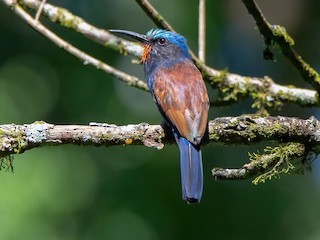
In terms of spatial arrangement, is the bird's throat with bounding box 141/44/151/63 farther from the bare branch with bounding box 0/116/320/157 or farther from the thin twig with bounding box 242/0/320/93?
the bare branch with bounding box 0/116/320/157

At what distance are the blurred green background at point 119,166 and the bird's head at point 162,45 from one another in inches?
58.6

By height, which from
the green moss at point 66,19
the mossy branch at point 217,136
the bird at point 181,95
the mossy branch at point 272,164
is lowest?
the mossy branch at point 272,164

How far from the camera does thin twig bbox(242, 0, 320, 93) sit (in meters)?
4.31

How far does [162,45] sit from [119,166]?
3.15 m

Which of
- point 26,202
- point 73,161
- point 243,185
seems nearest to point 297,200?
point 243,185

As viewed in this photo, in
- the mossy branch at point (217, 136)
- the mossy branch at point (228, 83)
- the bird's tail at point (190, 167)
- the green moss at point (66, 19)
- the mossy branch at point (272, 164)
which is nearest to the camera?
the mossy branch at point (272, 164)

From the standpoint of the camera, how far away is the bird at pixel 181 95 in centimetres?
404

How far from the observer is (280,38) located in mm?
4527

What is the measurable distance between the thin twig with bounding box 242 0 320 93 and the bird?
50 centimetres

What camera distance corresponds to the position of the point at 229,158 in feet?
27.6

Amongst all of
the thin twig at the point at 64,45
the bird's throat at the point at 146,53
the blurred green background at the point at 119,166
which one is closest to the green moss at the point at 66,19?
the thin twig at the point at 64,45

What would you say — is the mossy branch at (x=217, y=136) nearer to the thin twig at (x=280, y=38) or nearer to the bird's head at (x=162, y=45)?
the thin twig at (x=280, y=38)

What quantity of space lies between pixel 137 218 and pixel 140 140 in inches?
147

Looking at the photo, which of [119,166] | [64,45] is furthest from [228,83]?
[119,166]
